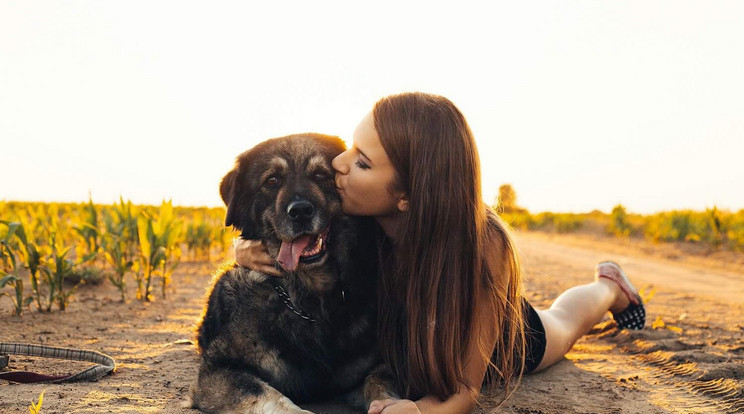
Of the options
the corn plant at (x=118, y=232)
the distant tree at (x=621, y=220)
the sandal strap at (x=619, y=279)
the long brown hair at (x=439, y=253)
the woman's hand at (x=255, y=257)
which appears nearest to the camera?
the long brown hair at (x=439, y=253)

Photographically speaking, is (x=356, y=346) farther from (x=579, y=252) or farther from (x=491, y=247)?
(x=579, y=252)

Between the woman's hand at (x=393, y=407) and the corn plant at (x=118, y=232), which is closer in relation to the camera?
the woman's hand at (x=393, y=407)

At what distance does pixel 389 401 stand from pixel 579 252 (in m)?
12.8

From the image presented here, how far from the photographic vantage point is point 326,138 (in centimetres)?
345

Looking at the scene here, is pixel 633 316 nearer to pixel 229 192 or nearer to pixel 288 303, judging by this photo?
pixel 288 303

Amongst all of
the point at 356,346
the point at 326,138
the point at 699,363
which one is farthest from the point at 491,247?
the point at 699,363

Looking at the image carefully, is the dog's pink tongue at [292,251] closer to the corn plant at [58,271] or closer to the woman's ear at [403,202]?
the woman's ear at [403,202]

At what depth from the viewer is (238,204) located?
3.29 m

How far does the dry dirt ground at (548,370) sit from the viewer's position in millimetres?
2982

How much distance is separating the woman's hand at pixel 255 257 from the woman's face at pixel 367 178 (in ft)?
1.61

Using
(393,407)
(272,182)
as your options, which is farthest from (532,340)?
(272,182)

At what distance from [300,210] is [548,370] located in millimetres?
2169

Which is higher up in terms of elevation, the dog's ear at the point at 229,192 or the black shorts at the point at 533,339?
the dog's ear at the point at 229,192

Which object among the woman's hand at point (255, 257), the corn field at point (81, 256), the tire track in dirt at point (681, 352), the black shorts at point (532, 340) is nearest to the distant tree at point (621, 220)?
the tire track in dirt at point (681, 352)
